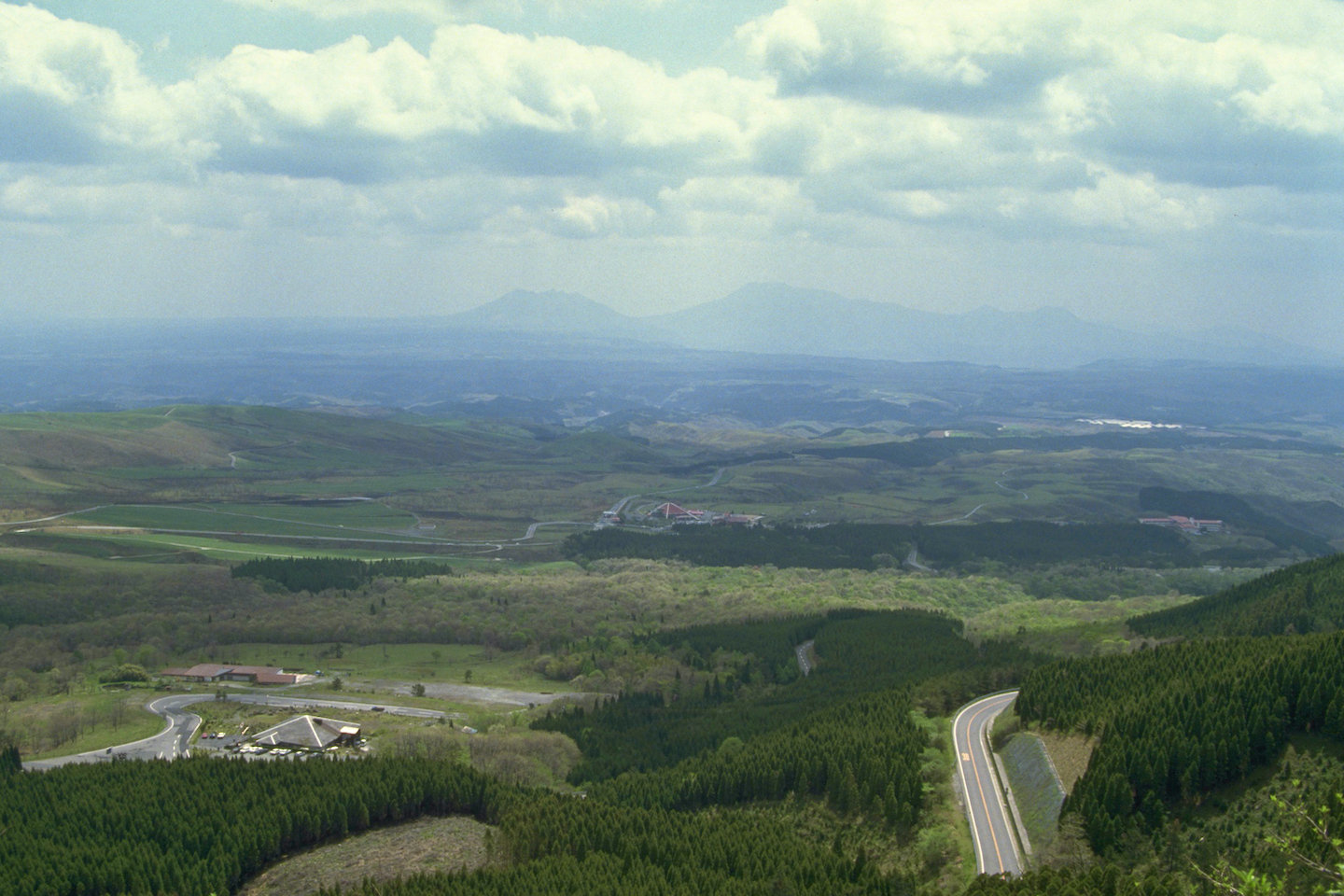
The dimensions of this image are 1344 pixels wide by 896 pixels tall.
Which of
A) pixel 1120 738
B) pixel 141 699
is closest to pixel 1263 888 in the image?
pixel 1120 738

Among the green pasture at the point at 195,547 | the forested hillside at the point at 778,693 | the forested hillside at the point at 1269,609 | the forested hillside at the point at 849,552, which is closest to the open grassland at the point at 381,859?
the forested hillside at the point at 778,693

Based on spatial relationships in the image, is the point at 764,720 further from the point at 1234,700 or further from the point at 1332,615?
the point at 1332,615

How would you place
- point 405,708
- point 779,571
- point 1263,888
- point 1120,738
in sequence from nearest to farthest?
point 1263,888, point 1120,738, point 405,708, point 779,571

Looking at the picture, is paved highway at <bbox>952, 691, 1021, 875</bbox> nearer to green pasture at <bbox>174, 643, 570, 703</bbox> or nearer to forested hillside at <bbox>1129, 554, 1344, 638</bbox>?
forested hillside at <bbox>1129, 554, 1344, 638</bbox>

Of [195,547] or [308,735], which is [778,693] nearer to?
[308,735]

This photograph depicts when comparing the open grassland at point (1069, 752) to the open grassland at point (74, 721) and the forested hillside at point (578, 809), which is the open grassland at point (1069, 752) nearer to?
the forested hillside at point (578, 809)

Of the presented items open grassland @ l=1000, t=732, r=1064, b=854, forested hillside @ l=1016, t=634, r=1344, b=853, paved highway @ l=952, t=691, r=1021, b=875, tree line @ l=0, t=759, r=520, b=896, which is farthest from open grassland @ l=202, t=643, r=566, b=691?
forested hillside @ l=1016, t=634, r=1344, b=853

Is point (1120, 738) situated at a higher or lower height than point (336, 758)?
higher
